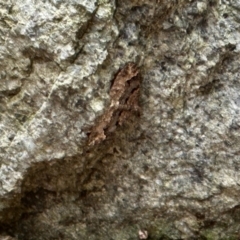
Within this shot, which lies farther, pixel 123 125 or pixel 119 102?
pixel 123 125

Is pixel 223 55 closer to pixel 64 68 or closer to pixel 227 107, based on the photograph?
pixel 227 107

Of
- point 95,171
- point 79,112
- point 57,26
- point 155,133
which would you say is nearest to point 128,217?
point 95,171

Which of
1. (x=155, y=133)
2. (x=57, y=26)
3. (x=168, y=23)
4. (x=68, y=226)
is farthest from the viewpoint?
(x=68, y=226)
